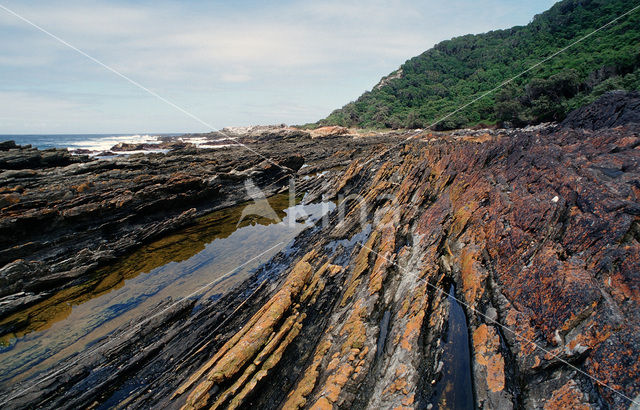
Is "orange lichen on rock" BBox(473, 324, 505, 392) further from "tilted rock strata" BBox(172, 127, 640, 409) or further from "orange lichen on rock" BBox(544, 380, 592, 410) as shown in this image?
"orange lichen on rock" BBox(544, 380, 592, 410)

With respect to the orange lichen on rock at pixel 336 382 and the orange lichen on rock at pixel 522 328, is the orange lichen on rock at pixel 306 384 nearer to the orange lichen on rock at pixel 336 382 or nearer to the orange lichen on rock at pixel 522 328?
the orange lichen on rock at pixel 336 382

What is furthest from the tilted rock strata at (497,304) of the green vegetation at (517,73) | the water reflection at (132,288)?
the green vegetation at (517,73)

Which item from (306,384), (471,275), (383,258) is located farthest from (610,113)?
(306,384)

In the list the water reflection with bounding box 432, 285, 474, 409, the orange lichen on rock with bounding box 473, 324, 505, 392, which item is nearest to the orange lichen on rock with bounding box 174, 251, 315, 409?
the water reflection with bounding box 432, 285, 474, 409

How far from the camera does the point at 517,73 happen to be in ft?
220

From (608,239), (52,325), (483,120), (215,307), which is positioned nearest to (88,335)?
(52,325)

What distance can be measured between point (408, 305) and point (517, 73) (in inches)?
3495

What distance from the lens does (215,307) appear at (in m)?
7.99

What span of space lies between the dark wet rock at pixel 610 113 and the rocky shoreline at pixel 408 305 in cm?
1257

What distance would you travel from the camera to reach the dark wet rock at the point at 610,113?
18969mm

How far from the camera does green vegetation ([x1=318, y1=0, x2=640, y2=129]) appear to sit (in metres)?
36.0

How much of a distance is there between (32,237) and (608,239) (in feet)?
68.0

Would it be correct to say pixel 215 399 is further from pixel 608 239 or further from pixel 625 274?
pixel 608 239
